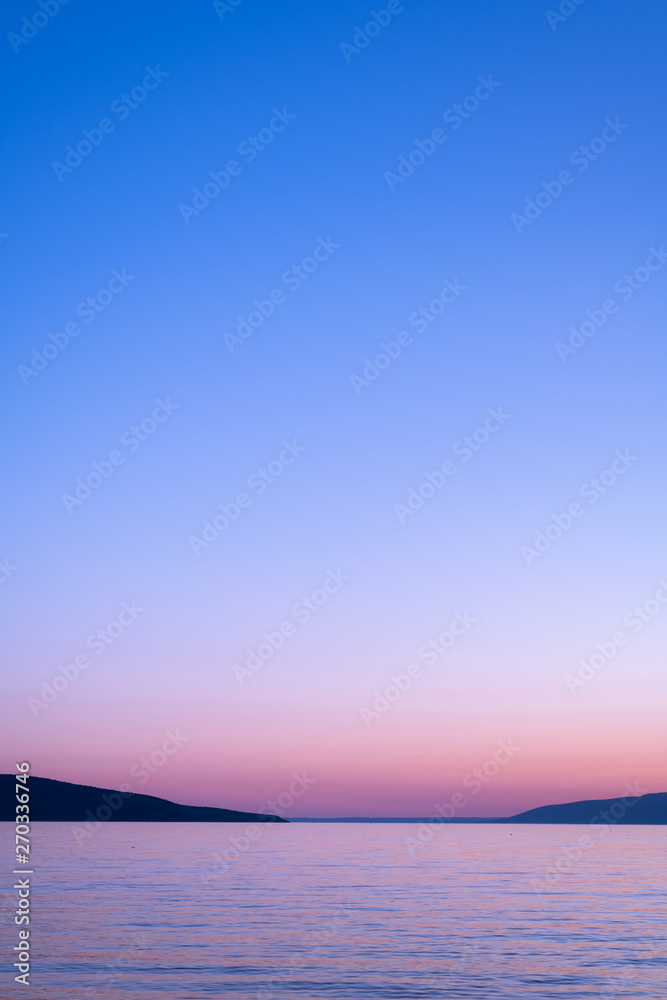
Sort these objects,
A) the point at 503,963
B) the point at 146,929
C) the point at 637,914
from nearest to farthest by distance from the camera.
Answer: the point at 503,963 → the point at 146,929 → the point at 637,914

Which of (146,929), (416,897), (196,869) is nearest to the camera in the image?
(146,929)

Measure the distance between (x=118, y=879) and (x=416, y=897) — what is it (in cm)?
2779

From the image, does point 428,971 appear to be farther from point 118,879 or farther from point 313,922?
point 118,879

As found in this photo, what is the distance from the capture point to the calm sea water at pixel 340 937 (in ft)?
113

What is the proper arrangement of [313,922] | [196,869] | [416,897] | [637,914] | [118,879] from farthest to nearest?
[196,869]
[118,879]
[416,897]
[637,914]
[313,922]

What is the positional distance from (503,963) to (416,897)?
28.0m

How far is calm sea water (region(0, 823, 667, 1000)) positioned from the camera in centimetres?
3444

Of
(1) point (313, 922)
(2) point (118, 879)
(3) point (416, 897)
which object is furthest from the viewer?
(2) point (118, 879)

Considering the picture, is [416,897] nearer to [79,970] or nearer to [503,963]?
[503,963]

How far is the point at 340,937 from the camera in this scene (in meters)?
46.0

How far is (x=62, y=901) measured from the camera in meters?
58.6

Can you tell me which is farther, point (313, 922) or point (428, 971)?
point (313, 922)

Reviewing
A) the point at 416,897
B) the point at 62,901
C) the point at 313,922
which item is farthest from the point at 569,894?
the point at 62,901

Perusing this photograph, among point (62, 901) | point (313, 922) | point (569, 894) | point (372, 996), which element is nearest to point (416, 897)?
point (569, 894)
